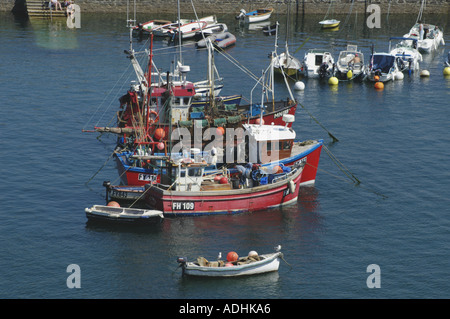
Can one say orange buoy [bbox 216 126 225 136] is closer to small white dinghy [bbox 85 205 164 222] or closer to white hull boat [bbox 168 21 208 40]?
small white dinghy [bbox 85 205 164 222]

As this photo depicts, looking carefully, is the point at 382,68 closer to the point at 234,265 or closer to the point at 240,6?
the point at 240,6

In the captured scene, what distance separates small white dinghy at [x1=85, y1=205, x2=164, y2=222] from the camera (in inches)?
1773

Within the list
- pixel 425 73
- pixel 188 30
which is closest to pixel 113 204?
pixel 425 73

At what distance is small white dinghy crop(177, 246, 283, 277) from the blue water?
582 millimetres

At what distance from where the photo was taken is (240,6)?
121812mm

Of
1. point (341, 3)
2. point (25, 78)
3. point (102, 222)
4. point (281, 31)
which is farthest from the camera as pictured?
point (341, 3)

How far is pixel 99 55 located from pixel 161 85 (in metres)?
36.5

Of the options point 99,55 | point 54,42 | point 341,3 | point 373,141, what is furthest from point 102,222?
point 341,3

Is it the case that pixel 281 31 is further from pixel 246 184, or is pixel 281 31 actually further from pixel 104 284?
pixel 104 284

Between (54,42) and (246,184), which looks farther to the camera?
(54,42)

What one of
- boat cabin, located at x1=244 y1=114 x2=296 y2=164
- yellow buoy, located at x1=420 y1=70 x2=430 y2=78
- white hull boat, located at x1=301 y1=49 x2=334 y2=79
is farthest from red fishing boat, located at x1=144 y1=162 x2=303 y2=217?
yellow buoy, located at x1=420 y1=70 x2=430 y2=78

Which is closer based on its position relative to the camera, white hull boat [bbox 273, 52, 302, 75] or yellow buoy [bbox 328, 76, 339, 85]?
yellow buoy [bbox 328, 76, 339, 85]

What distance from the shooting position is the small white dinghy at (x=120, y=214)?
1773 inches

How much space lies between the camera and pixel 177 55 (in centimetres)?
9681
